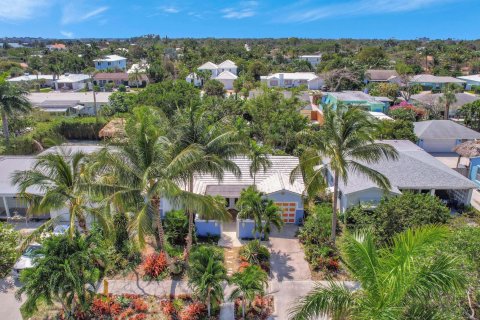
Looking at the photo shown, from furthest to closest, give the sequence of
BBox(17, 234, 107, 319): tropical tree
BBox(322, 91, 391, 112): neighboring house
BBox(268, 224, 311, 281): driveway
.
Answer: BBox(322, 91, 391, 112): neighboring house → BBox(268, 224, 311, 281): driveway → BBox(17, 234, 107, 319): tropical tree

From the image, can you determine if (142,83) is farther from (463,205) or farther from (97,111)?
(463,205)

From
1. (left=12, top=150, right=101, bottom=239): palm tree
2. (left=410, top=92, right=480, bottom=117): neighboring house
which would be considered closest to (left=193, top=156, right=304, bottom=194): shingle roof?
(left=12, top=150, right=101, bottom=239): palm tree

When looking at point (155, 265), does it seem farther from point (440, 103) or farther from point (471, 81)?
point (471, 81)

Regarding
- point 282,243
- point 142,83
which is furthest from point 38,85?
point 282,243

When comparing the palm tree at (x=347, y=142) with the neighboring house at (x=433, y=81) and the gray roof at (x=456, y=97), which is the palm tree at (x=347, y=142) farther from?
the neighboring house at (x=433, y=81)

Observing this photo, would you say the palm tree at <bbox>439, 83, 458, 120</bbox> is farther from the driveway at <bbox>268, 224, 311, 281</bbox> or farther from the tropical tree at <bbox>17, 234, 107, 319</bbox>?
the tropical tree at <bbox>17, 234, 107, 319</bbox>

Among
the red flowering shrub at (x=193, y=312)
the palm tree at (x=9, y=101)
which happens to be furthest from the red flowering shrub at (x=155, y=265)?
the palm tree at (x=9, y=101)
